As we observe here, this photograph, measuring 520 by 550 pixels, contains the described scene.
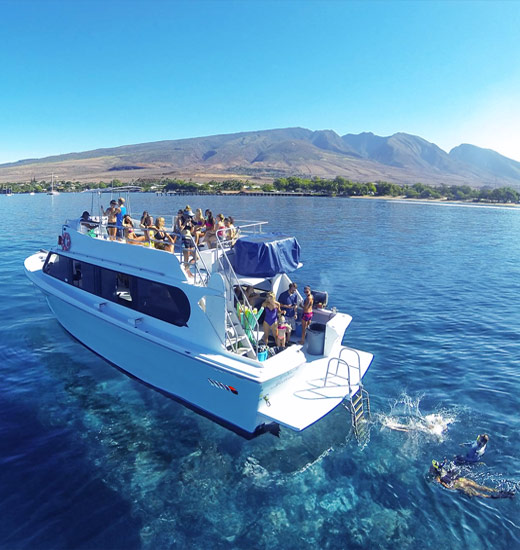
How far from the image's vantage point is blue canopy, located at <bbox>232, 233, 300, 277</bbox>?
8.57m

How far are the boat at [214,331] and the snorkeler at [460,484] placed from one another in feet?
5.89

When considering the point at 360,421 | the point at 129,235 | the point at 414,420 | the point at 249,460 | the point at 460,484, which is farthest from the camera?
the point at 129,235

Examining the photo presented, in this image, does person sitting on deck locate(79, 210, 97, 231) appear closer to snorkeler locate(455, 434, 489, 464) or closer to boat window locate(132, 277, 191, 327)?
boat window locate(132, 277, 191, 327)

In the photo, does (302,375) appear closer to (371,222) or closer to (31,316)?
(31,316)

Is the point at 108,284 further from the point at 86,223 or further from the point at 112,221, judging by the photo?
the point at 86,223

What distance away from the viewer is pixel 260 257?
8570 mm

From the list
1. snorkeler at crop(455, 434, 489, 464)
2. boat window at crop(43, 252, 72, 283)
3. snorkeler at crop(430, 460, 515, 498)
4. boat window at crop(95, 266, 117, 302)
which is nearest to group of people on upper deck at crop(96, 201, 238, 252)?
boat window at crop(95, 266, 117, 302)

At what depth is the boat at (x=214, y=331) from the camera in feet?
23.9

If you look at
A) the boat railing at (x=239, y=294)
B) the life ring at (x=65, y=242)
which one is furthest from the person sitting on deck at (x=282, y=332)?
the life ring at (x=65, y=242)

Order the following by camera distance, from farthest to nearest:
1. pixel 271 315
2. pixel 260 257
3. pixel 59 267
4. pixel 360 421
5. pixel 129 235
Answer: pixel 59 267
pixel 129 235
pixel 260 257
pixel 271 315
pixel 360 421

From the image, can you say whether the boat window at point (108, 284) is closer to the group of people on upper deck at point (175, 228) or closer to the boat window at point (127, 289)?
the boat window at point (127, 289)

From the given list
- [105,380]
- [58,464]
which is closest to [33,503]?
[58,464]

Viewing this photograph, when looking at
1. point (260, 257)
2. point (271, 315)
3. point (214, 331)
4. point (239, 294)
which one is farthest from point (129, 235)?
point (271, 315)

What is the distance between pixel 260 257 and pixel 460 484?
18.7 ft
